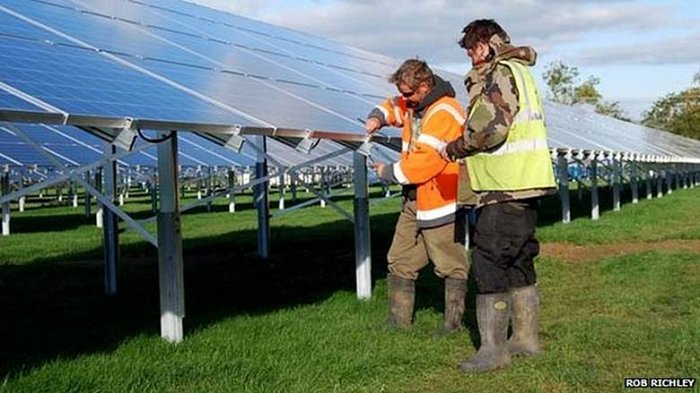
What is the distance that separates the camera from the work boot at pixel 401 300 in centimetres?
633

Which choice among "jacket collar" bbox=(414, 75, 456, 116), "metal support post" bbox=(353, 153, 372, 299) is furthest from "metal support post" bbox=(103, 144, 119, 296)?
"jacket collar" bbox=(414, 75, 456, 116)

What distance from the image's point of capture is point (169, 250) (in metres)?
5.89

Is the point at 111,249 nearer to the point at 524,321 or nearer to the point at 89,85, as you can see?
the point at 89,85

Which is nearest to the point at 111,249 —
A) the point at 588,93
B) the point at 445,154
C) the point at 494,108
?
the point at 445,154

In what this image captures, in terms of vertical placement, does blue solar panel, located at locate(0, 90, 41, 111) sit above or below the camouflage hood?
below

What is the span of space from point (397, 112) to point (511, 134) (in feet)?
4.86

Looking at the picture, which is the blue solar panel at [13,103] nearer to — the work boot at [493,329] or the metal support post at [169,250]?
the metal support post at [169,250]

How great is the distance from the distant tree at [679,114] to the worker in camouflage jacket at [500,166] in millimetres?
75075

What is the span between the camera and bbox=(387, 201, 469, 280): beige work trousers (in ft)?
20.1

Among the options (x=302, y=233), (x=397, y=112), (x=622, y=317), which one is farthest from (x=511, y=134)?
(x=302, y=233)

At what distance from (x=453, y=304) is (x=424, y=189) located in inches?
31.2

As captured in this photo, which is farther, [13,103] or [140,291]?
[140,291]

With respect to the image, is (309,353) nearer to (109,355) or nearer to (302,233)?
(109,355)

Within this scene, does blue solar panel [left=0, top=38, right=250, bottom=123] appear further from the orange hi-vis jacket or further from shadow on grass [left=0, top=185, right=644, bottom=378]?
shadow on grass [left=0, top=185, right=644, bottom=378]
